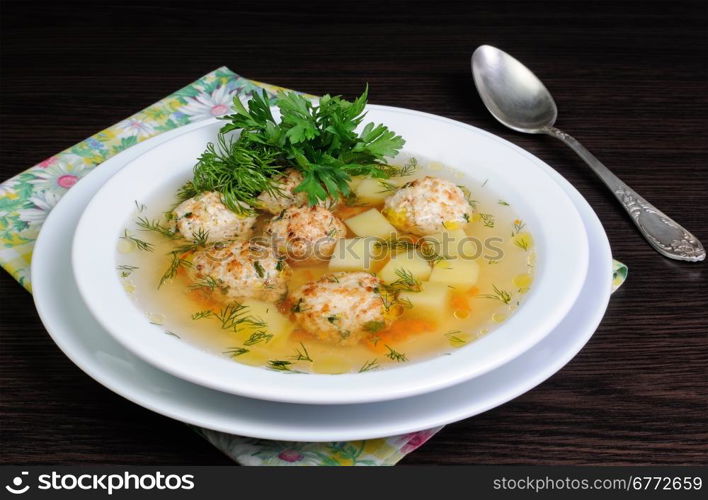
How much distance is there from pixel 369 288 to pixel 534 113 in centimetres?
186

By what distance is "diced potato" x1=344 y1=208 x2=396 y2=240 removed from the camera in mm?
2959

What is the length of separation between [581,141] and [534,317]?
6.18 feet

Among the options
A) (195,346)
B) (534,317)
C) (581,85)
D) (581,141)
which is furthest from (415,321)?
(581,85)

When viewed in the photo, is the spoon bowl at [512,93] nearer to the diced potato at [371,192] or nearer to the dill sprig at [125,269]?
the diced potato at [371,192]

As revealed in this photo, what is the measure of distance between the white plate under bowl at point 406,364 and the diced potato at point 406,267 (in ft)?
1.22

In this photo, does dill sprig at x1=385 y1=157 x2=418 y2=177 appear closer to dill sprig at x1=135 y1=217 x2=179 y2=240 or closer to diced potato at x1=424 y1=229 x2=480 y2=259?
diced potato at x1=424 y1=229 x2=480 y2=259

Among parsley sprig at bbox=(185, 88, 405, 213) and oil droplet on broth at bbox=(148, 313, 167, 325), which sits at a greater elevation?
parsley sprig at bbox=(185, 88, 405, 213)

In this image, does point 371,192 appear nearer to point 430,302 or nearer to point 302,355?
point 430,302

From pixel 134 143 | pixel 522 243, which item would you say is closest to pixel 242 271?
pixel 522 243

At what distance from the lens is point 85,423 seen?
2.45 meters

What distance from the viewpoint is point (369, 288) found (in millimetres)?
2543

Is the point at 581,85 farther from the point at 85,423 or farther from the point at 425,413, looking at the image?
the point at 85,423

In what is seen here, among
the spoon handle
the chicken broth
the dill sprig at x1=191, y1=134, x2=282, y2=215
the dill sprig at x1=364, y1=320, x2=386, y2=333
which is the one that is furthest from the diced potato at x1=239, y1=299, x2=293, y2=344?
the spoon handle

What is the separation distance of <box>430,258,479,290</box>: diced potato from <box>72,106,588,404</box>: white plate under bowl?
216 mm
